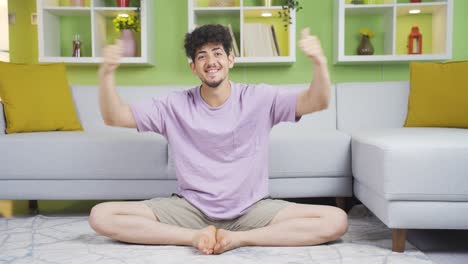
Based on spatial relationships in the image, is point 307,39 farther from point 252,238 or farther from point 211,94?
point 252,238

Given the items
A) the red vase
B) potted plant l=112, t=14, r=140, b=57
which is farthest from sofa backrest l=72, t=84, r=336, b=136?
the red vase

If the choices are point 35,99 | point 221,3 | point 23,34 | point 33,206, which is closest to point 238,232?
point 33,206

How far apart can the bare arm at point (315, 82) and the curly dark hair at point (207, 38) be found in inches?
14.7

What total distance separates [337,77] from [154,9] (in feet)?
4.77

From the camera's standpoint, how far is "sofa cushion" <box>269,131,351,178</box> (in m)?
2.56

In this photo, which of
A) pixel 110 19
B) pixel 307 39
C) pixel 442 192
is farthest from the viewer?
pixel 110 19

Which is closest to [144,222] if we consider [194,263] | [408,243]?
[194,263]

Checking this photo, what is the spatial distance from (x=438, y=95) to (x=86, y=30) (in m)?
2.55

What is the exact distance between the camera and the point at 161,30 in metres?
3.81

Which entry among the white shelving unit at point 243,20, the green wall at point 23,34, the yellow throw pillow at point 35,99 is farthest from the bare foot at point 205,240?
the green wall at point 23,34

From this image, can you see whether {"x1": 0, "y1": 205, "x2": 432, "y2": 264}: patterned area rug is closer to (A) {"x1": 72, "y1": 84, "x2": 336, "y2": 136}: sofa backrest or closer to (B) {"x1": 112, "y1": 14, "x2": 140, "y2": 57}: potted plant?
(A) {"x1": 72, "y1": 84, "x2": 336, "y2": 136}: sofa backrest

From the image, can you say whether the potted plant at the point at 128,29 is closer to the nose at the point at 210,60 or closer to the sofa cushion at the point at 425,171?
the nose at the point at 210,60

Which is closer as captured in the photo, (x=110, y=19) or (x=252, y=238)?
(x=252, y=238)

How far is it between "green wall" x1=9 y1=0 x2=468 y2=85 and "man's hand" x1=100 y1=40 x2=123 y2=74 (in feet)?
6.68
